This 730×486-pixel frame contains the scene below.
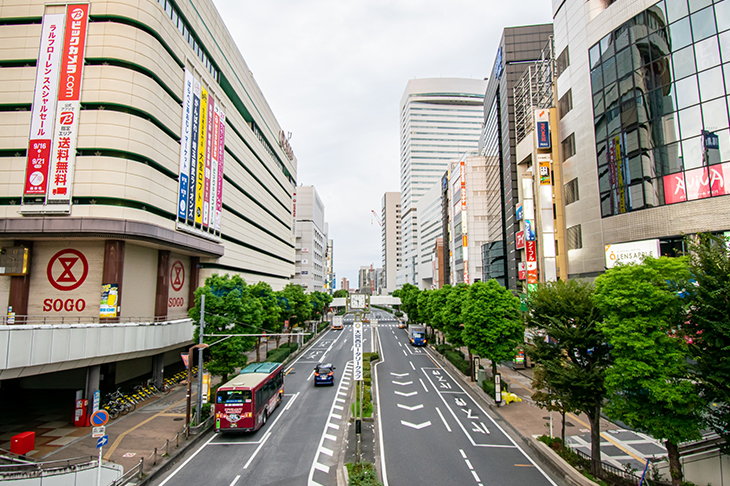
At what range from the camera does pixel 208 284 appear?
29297mm

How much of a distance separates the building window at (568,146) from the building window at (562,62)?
27.1 ft

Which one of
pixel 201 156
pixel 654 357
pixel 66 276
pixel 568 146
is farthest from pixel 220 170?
pixel 654 357

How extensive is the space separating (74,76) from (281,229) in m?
55.9

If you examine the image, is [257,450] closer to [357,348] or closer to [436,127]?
[357,348]

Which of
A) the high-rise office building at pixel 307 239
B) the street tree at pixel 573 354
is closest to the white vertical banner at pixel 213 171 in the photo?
the street tree at pixel 573 354

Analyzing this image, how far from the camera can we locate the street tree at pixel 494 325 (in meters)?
28.8

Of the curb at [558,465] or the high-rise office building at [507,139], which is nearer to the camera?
the curb at [558,465]

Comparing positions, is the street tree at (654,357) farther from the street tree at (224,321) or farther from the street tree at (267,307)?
the street tree at (267,307)

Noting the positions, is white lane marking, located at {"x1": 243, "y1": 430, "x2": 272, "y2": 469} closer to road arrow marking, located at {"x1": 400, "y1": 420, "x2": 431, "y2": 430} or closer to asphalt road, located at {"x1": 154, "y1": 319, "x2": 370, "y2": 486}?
asphalt road, located at {"x1": 154, "y1": 319, "x2": 370, "y2": 486}

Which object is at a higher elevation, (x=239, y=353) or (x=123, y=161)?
(x=123, y=161)

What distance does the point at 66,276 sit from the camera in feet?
95.8

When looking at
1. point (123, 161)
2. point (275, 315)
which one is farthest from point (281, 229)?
point (123, 161)

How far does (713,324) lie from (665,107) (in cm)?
2579

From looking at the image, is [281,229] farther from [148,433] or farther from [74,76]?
[148,433]
